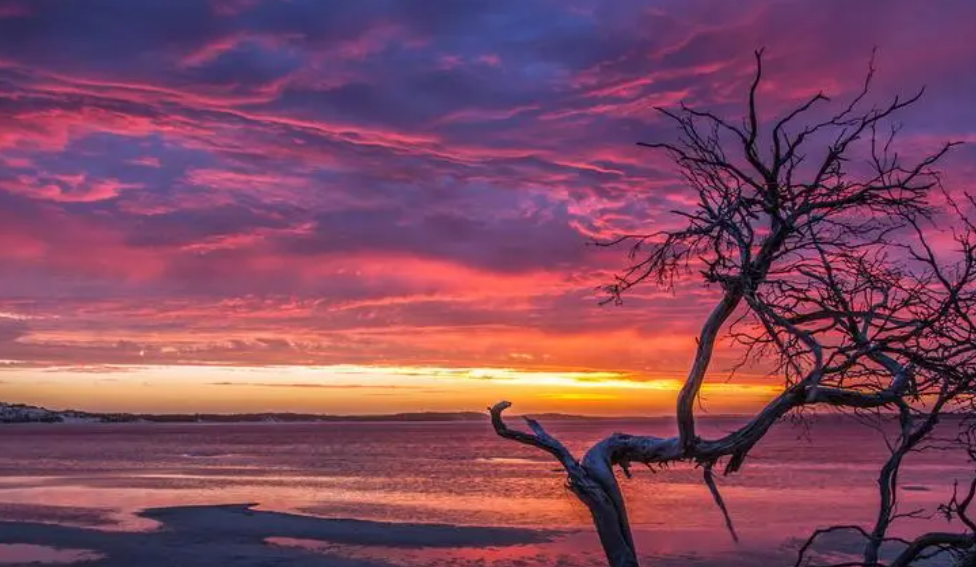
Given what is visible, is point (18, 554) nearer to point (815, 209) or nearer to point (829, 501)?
point (815, 209)

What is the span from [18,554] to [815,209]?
2272 centimetres

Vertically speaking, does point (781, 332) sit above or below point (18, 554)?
above

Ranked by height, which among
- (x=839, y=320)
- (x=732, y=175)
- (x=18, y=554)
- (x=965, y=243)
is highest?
(x=732, y=175)

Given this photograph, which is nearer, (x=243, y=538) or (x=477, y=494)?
(x=243, y=538)

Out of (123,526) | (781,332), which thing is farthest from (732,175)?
(123,526)

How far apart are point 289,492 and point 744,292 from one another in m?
40.5

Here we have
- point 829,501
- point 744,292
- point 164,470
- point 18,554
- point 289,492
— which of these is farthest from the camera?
point 164,470

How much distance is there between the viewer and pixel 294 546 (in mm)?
25656

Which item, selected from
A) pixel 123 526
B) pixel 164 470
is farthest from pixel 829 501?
pixel 164 470

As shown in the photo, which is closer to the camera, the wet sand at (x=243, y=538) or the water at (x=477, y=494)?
the wet sand at (x=243, y=538)

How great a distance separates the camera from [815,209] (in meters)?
6.38

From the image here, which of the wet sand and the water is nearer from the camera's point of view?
the wet sand

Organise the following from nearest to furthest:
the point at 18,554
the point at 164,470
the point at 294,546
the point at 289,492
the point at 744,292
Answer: the point at 744,292, the point at 18,554, the point at 294,546, the point at 289,492, the point at 164,470

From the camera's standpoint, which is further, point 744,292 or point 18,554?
point 18,554
